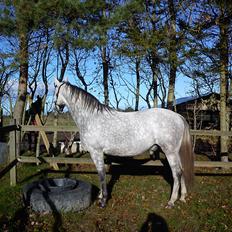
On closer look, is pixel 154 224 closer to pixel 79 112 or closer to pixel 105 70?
pixel 79 112

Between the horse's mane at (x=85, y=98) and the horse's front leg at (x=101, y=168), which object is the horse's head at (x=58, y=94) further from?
the horse's front leg at (x=101, y=168)

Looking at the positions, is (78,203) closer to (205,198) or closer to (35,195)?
(35,195)

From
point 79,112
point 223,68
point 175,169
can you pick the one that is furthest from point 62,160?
point 223,68

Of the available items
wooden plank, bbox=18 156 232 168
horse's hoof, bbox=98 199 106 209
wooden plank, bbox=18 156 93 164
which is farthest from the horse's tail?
wooden plank, bbox=18 156 93 164

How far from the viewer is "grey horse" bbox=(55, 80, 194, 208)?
14.9ft

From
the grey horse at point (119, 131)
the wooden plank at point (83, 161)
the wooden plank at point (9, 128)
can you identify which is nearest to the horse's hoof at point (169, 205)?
the grey horse at point (119, 131)

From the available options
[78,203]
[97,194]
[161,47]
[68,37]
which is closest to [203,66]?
[161,47]

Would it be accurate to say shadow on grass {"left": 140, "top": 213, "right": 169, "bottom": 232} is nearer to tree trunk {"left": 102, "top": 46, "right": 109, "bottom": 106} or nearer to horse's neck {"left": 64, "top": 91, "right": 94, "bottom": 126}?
horse's neck {"left": 64, "top": 91, "right": 94, "bottom": 126}

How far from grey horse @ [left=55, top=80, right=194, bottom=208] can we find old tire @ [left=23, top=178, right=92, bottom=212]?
1.24ft

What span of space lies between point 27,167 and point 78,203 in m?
3.41

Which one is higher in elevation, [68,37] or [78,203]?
[68,37]

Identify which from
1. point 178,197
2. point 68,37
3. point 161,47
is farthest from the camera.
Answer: point 161,47

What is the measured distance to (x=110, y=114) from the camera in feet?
15.3

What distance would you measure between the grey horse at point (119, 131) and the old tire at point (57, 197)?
38 centimetres
